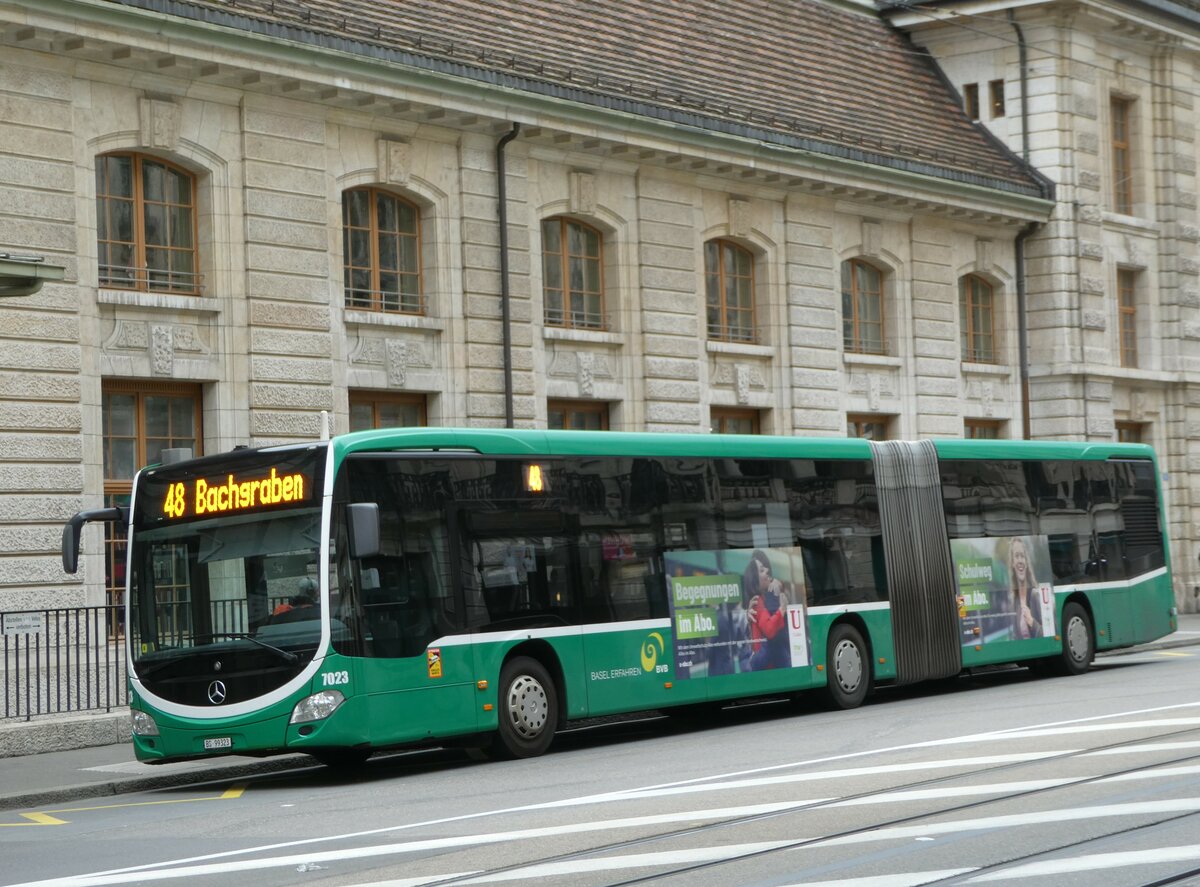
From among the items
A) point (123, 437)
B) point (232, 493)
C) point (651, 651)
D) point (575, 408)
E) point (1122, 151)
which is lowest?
point (651, 651)

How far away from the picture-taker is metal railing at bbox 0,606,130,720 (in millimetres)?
19469

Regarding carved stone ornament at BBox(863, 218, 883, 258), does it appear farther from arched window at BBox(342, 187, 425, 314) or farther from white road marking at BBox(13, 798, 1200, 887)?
white road marking at BBox(13, 798, 1200, 887)

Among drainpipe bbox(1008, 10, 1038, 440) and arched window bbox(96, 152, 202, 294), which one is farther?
drainpipe bbox(1008, 10, 1038, 440)

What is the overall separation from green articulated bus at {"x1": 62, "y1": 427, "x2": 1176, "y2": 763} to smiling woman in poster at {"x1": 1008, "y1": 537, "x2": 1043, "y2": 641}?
43 mm

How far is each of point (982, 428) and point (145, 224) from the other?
19.5 meters

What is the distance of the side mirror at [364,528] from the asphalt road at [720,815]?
1954 millimetres

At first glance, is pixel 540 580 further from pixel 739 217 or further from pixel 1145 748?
pixel 739 217

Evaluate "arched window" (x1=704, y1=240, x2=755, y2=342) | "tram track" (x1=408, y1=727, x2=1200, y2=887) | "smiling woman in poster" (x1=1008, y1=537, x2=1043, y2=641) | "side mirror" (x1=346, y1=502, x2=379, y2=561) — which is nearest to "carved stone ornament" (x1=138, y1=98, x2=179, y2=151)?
"side mirror" (x1=346, y1=502, x2=379, y2=561)

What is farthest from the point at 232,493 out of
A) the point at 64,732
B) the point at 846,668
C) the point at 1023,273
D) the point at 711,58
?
the point at 1023,273

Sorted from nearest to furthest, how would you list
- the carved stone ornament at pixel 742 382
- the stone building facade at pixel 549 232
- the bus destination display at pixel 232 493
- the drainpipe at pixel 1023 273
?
1. the bus destination display at pixel 232 493
2. the stone building facade at pixel 549 232
3. the carved stone ornament at pixel 742 382
4. the drainpipe at pixel 1023 273

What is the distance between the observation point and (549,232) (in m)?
29.4

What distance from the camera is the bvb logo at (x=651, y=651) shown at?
741 inches

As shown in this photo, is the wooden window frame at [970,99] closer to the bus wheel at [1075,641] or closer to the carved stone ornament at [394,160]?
the carved stone ornament at [394,160]

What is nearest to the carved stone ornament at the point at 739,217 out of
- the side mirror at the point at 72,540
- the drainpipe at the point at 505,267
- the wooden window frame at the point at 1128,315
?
the drainpipe at the point at 505,267
